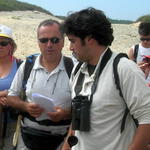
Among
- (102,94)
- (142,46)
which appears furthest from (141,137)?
(142,46)

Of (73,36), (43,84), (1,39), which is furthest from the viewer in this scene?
(1,39)

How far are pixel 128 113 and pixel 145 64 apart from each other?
2.20 m

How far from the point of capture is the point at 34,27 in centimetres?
2650

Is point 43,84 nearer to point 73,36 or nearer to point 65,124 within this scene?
point 65,124

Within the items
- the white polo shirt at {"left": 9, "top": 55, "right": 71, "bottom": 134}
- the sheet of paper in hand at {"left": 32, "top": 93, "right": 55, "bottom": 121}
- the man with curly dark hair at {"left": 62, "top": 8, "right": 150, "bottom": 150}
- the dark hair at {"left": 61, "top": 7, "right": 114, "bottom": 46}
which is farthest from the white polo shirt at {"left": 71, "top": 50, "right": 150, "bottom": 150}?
the white polo shirt at {"left": 9, "top": 55, "right": 71, "bottom": 134}

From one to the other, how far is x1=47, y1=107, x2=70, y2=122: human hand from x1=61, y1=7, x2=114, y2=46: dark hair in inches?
38.2

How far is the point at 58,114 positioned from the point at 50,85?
32 centimetres

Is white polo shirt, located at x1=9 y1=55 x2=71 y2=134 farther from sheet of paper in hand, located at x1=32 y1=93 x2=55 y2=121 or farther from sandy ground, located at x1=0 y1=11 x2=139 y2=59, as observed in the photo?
sandy ground, located at x1=0 y1=11 x2=139 y2=59

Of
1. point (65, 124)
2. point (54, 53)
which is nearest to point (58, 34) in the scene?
point (54, 53)

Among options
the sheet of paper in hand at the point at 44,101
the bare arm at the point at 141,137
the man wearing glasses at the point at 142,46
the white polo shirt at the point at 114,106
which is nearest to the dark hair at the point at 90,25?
the white polo shirt at the point at 114,106

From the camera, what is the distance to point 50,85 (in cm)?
396

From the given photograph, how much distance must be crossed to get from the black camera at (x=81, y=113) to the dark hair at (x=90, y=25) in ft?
1.47

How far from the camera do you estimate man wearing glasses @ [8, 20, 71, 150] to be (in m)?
3.93

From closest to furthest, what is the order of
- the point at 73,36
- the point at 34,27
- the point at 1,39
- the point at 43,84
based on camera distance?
the point at 73,36 → the point at 43,84 → the point at 1,39 → the point at 34,27
